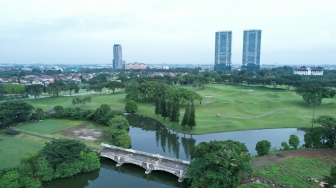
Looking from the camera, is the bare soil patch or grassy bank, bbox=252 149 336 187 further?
the bare soil patch

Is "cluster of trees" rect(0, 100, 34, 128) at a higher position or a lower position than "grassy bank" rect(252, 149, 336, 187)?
higher

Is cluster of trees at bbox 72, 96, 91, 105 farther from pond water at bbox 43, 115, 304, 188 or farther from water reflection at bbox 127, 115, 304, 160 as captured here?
water reflection at bbox 127, 115, 304, 160

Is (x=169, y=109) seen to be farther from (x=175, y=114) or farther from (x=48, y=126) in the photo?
(x=48, y=126)

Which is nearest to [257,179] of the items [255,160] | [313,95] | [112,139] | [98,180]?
[255,160]

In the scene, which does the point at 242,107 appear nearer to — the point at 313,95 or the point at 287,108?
the point at 287,108

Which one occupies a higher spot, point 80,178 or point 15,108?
point 15,108

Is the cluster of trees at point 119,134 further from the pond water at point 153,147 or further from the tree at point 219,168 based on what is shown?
the tree at point 219,168

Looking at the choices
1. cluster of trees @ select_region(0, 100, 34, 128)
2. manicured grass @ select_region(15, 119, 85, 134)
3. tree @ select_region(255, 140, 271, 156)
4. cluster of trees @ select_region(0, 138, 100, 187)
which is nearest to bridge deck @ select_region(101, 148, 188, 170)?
cluster of trees @ select_region(0, 138, 100, 187)

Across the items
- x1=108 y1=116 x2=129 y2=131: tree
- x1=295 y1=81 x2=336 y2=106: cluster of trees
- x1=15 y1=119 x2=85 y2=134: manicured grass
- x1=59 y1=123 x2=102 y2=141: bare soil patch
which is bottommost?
x1=59 y1=123 x2=102 y2=141: bare soil patch
